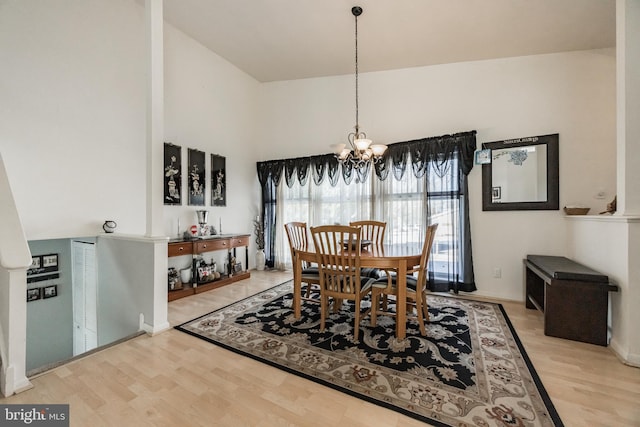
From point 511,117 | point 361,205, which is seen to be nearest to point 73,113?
point 361,205

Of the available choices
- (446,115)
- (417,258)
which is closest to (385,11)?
(446,115)

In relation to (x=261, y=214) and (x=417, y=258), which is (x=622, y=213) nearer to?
(x=417, y=258)

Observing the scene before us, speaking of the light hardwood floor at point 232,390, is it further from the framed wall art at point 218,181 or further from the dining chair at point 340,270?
the framed wall art at point 218,181

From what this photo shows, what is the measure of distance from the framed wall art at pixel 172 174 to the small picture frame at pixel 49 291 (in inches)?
63.3

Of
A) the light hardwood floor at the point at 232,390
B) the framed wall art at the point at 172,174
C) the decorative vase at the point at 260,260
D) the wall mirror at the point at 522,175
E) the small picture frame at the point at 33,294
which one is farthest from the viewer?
the decorative vase at the point at 260,260

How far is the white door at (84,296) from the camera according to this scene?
124 inches

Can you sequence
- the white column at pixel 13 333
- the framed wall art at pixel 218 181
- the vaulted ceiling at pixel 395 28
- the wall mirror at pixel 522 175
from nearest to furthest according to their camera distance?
the white column at pixel 13 333
the vaulted ceiling at pixel 395 28
the wall mirror at pixel 522 175
the framed wall art at pixel 218 181

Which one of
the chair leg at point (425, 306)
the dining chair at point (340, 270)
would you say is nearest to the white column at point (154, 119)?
the dining chair at point (340, 270)

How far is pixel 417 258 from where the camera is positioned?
2.43m

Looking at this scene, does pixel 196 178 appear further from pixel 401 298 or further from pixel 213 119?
pixel 401 298

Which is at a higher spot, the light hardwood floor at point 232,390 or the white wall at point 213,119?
the white wall at point 213,119

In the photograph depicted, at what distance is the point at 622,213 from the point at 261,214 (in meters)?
4.78

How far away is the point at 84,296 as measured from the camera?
128 inches

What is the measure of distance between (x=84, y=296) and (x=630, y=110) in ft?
19.4
